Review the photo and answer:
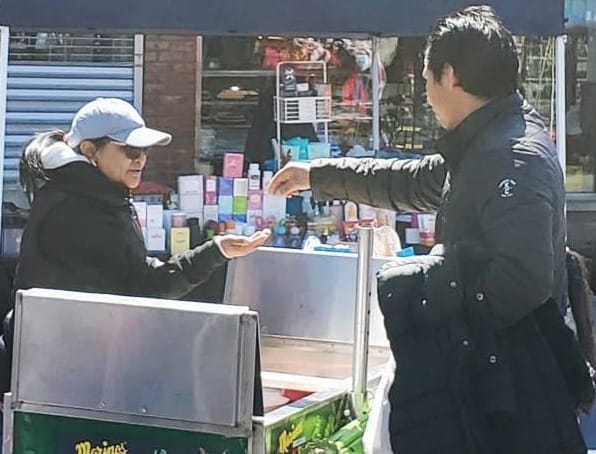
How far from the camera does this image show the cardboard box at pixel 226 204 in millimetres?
6793

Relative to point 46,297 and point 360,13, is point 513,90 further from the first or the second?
point 360,13

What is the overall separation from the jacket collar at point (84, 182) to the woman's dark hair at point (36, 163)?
46 millimetres

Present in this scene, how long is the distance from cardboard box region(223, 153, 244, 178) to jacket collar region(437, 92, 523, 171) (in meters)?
4.53

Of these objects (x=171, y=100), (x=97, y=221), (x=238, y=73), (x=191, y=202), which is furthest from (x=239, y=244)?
(x=171, y=100)

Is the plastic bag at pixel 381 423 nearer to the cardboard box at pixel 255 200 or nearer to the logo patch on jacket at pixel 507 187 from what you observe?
the logo patch on jacket at pixel 507 187

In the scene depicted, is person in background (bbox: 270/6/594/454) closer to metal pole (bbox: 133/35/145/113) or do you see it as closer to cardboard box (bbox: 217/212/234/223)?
cardboard box (bbox: 217/212/234/223)

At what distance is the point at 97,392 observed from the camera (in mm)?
2387

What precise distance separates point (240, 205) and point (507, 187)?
14.9 feet

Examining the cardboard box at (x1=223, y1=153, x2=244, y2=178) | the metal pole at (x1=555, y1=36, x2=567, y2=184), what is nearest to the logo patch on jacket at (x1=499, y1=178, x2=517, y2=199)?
the metal pole at (x1=555, y1=36, x2=567, y2=184)

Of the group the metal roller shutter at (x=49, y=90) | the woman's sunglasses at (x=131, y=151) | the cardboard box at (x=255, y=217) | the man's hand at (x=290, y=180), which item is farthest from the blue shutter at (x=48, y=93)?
the man's hand at (x=290, y=180)

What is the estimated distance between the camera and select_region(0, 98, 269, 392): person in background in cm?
306

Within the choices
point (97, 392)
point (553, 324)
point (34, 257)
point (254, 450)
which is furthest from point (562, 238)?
point (34, 257)

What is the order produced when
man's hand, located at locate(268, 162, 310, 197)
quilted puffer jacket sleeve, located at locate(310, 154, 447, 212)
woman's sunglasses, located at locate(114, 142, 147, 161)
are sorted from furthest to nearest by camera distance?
woman's sunglasses, located at locate(114, 142, 147, 161) → man's hand, located at locate(268, 162, 310, 197) → quilted puffer jacket sleeve, located at locate(310, 154, 447, 212)

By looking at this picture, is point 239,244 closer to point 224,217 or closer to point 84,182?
point 84,182
